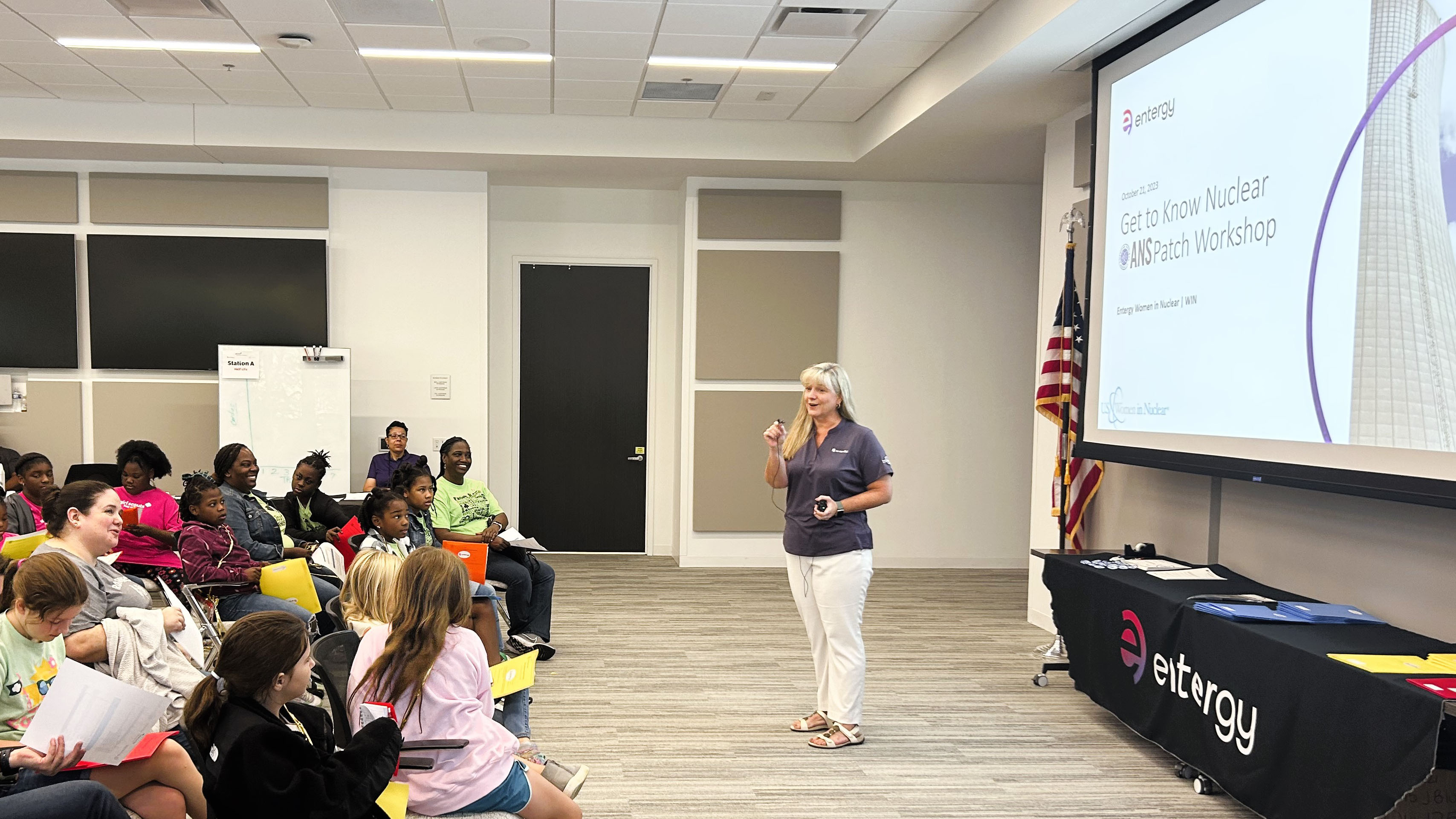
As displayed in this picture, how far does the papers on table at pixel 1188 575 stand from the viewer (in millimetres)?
4469

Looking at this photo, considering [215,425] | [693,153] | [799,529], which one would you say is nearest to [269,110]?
[215,425]

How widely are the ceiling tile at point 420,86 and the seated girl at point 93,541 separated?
4.47 meters

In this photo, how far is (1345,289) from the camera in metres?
3.56

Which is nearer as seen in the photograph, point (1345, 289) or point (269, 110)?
point (1345, 289)

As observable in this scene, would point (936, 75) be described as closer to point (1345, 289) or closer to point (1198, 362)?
point (1198, 362)

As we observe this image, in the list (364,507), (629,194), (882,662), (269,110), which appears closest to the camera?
(364,507)

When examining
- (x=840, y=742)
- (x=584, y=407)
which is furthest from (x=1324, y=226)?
(x=584, y=407)

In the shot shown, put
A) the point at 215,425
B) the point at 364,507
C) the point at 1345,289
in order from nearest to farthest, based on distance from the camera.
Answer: the point at 1345,289 < the point at 364,507 < the point at 215,425

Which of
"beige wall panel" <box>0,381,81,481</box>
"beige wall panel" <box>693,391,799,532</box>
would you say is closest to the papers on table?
"beige wall panel" <box>693,391,799,532</box>

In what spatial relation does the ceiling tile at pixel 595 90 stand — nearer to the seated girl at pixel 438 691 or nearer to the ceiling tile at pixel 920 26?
the ceiling tile at pixel 920 26

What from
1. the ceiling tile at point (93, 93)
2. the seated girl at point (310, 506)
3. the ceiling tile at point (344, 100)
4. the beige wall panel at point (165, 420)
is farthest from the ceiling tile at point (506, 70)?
the beige wall panel at point (165, 420)

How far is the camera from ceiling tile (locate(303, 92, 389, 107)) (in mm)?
7594

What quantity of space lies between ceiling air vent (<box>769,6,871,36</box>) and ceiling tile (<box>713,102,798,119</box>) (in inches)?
62.9

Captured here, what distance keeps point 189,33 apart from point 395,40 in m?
1.21
